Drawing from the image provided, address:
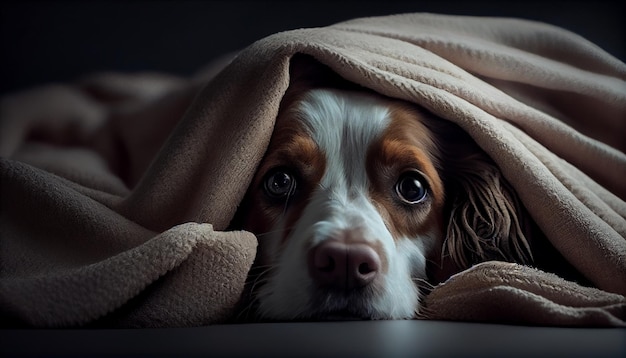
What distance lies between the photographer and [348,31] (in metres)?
1.51

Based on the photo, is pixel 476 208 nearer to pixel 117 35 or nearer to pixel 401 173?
pixel 401 173

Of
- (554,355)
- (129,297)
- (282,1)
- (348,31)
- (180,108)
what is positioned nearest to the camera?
(554,355)

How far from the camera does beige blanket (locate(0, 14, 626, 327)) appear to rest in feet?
3.40

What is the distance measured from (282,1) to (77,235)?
102cm

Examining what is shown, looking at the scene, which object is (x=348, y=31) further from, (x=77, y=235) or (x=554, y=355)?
(x=554, y=355)

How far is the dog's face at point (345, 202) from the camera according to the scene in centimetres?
115

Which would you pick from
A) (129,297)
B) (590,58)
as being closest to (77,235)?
(129,297)

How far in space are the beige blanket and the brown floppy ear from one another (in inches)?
2.3

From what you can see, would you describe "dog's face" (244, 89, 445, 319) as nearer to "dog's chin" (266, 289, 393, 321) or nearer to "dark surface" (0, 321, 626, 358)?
"dog's chin" (266, 289, 393, 321)

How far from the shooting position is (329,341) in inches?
35.4

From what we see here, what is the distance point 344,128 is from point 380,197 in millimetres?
154

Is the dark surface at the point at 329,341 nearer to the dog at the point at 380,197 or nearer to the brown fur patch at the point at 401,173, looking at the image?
the dog at the point at 380,197

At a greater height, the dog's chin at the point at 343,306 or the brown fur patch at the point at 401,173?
the brown fur patch at the point at 401,173

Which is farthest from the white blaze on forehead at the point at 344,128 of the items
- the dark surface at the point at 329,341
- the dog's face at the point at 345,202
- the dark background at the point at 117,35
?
the dark background at the point at 117,35
